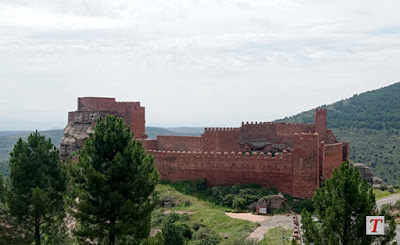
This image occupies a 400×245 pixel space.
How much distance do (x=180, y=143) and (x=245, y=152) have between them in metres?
6.58

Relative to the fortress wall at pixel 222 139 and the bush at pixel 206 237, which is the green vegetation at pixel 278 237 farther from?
the fortress wall at pixel 222 139

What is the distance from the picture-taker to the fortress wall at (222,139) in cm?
3650

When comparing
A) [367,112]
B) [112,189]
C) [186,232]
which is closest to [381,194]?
[186,232]

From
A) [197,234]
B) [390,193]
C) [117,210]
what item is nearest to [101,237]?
[117,210]

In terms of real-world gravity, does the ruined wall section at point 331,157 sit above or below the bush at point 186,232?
above

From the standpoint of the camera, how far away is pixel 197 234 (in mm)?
23734

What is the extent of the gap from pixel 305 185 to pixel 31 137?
16.7m

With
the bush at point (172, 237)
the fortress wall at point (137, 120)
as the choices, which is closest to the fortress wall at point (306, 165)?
the bush at point (172, 237)

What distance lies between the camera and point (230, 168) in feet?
101

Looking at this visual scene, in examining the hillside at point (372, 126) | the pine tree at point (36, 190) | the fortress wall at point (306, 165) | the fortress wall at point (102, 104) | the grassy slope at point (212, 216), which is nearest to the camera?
the pine tree at point (36, 190)

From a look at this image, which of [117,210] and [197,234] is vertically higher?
[117,210]

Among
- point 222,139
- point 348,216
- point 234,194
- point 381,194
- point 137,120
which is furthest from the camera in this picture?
point 137,120

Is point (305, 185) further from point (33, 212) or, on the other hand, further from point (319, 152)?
point (33, 212)

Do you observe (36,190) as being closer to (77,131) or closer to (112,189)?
(112,189)
